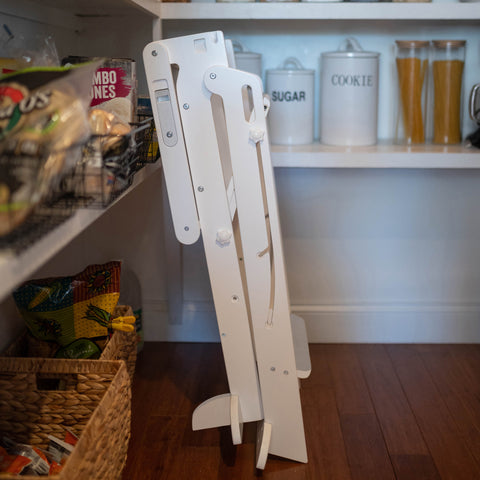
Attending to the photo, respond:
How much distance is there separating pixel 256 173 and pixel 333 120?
629 millimetres

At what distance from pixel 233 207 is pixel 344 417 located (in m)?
0.64

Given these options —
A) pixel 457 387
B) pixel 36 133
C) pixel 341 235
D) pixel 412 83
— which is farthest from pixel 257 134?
pixel 457 387

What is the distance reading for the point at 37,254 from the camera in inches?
24.4

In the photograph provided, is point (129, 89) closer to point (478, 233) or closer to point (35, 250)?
point (35, 250)

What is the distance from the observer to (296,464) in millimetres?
1357

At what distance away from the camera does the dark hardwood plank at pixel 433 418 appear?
1.34m

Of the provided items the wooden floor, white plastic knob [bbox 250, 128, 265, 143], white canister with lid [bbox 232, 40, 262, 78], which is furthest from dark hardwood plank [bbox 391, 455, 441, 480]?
white canister with lid [bbox 232, 40, 262, 78]

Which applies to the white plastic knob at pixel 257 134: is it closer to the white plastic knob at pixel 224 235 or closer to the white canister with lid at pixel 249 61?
the white plastic knob at pixel 224 235

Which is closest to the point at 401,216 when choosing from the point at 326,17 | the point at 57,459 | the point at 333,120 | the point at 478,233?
the point at 478,233

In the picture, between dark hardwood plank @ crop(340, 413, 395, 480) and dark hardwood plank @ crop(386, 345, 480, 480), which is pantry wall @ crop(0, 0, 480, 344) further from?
dark hardwood plank @ crop(340, 413, 395, 480)

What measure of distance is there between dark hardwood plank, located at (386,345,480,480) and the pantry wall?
152mm

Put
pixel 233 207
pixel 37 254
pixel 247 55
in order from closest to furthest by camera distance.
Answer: pixel 37 254
pixel 233 207
pixel 247 55

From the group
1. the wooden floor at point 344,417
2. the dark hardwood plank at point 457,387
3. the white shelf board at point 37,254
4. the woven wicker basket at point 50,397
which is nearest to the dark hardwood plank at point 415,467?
the wooden floor at point 344,417

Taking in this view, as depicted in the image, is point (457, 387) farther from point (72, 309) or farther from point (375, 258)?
point (72, 309)
